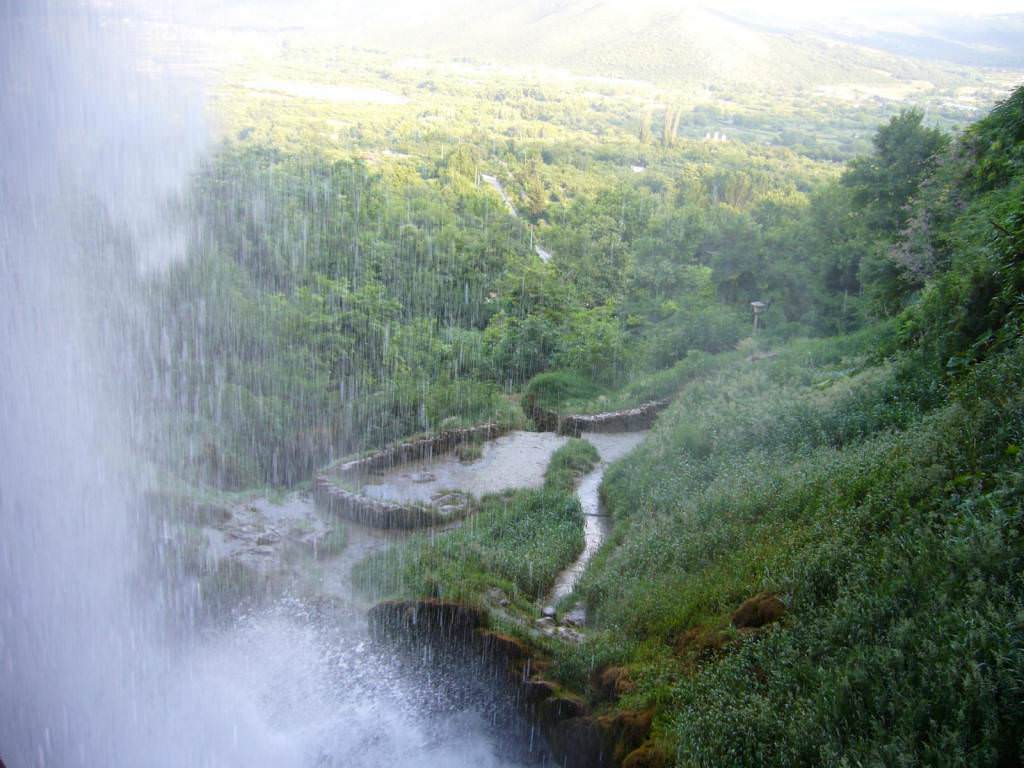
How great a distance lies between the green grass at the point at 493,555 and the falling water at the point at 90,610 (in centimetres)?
91

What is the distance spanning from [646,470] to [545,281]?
66.7ft

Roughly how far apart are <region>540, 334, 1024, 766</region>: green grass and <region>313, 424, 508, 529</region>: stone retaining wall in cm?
421

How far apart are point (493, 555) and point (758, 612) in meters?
4.76

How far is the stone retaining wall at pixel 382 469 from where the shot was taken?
1155 centimetres

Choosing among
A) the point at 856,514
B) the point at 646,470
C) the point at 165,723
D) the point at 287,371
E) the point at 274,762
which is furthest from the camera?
the point at 287,371

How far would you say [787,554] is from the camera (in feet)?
16.6

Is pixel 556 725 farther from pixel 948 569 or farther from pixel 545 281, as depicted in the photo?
pixel 545 281

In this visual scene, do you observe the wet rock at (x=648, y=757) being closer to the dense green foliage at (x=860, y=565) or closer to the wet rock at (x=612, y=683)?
the dense green foliage at (x=860, y=565)

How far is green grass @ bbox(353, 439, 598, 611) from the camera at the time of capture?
7.98 m

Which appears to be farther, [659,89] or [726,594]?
[659,89]

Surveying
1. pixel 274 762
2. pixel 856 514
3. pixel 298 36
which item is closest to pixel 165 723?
pixel 274 762

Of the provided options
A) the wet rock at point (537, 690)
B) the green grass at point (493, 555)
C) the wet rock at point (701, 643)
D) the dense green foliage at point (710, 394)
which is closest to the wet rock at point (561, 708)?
the wet rock at point (537, 690)

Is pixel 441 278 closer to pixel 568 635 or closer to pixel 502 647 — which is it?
pixel 568 635

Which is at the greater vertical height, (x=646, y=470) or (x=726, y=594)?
(x=726, y=594)
